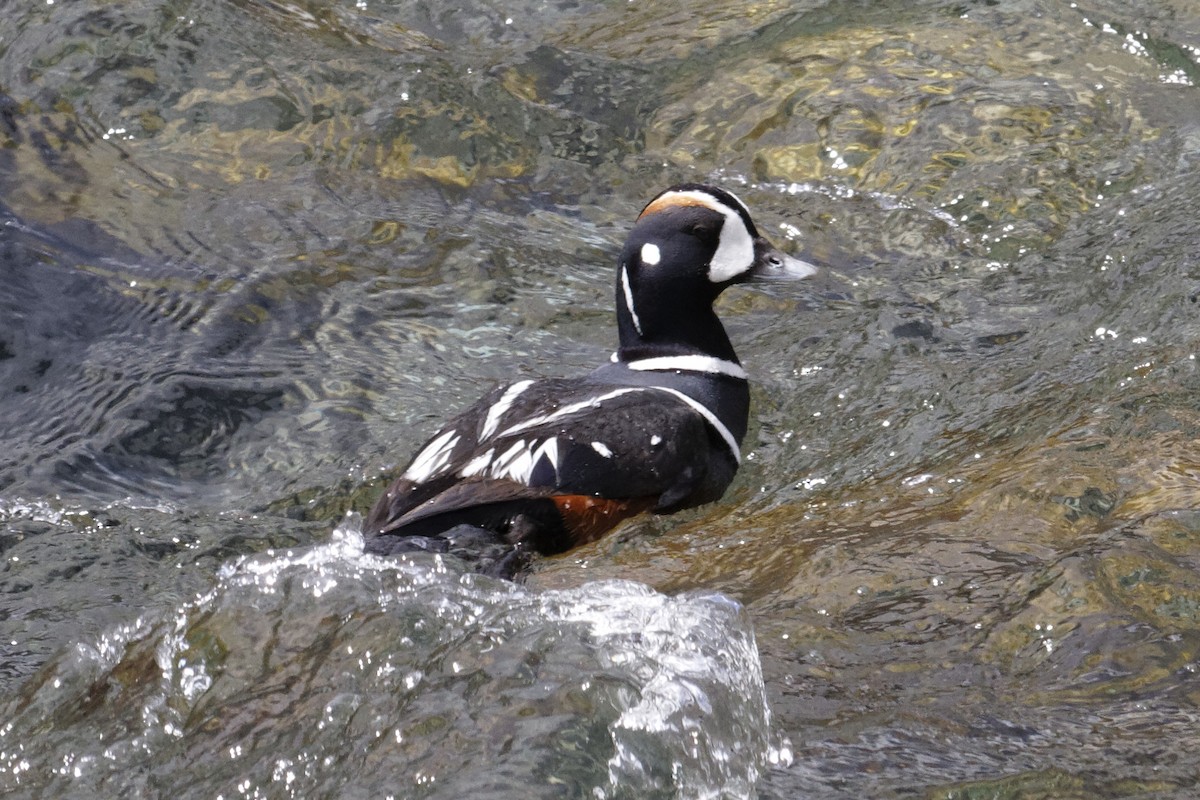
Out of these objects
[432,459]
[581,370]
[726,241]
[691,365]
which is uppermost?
[726,241]

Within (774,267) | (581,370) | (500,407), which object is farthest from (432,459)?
(774,267)

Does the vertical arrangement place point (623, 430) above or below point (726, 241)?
below

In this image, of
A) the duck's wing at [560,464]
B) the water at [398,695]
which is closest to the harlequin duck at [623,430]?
the duck's wing at [560,464]

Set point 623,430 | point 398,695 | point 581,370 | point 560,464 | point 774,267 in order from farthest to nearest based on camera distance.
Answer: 1. point 581,370
2. point 774,267
3. point 623,430
4. point 560,464
5. point 398,695

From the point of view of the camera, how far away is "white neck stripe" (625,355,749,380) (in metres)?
5.17

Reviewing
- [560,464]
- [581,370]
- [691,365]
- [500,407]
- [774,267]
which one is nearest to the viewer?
[560,464]

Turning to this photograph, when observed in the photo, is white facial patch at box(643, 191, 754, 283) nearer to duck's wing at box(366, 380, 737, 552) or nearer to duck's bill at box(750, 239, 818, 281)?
duck's bill at box(750, 239, 818, 281)

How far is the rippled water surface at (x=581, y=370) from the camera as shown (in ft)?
9.27

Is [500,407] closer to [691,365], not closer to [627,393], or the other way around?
[627,393]

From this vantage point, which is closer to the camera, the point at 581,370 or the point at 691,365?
the point at 691,365

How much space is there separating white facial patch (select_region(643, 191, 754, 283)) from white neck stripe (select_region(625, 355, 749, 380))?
0.31 meters

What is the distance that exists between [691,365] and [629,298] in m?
0.38

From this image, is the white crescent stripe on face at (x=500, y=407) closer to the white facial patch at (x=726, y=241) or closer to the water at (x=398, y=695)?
the white facial patch at (x=726, y=241)

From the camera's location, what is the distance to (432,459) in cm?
450
